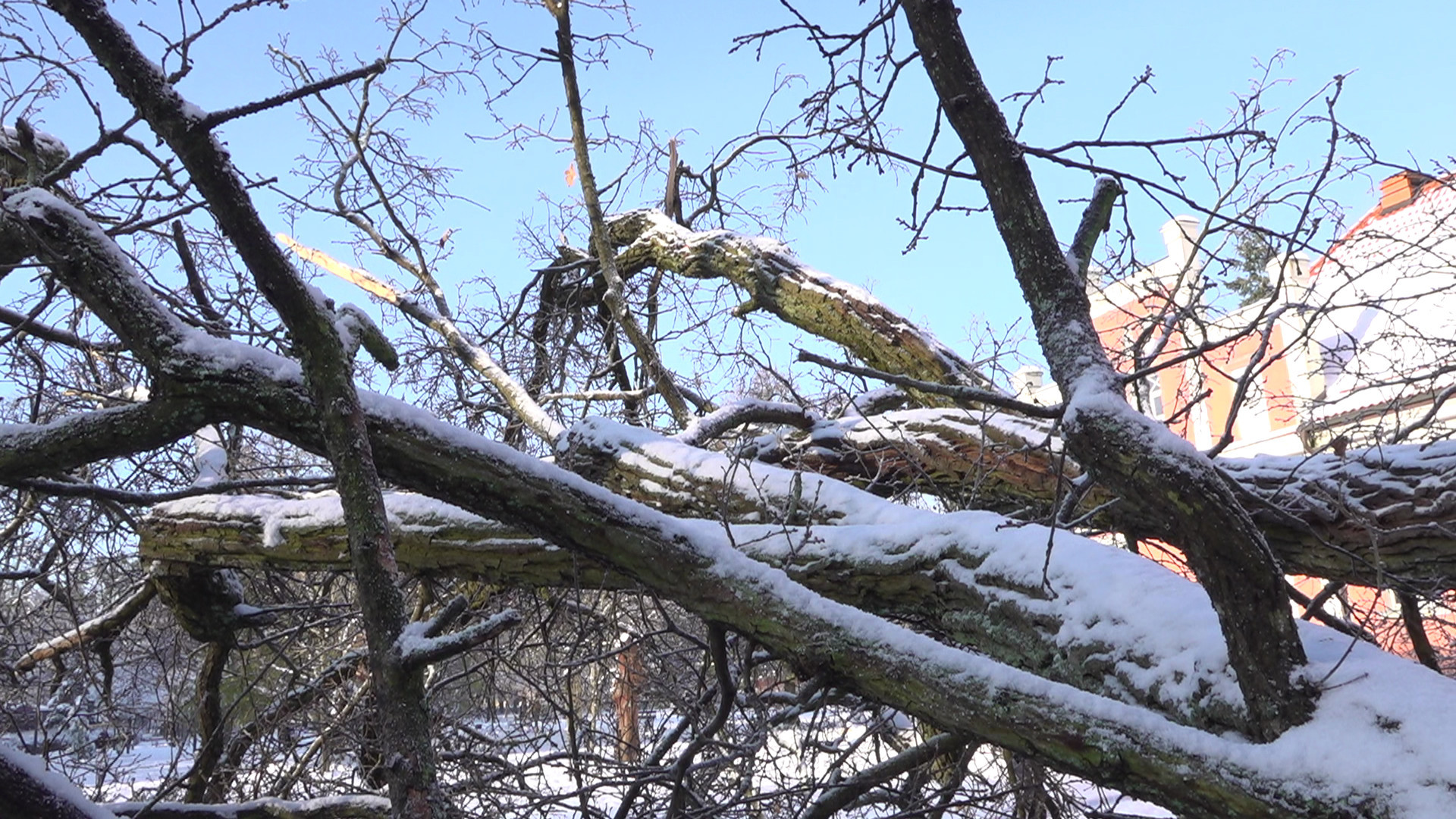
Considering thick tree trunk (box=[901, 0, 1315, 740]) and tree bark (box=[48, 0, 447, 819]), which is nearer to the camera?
tree bark (box=[48, 0, 447, 819])

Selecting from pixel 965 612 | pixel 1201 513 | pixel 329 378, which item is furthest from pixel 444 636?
pixel 965 612

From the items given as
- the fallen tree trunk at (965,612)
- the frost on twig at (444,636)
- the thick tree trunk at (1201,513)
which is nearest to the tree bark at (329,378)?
the frost on twig at (444,636)

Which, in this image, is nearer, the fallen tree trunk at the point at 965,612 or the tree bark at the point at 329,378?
the tree bark at the point at 329,378

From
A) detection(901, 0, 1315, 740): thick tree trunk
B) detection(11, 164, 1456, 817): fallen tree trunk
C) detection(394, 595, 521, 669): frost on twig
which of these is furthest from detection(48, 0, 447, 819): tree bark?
detection(901, 0, 1315, 740): thick tree trunk

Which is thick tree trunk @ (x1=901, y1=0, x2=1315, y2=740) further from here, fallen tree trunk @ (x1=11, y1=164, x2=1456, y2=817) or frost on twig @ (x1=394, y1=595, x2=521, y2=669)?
frost on twig @ (x1=394, y1=595, x2=521, y2=669)

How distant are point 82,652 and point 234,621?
601 mm

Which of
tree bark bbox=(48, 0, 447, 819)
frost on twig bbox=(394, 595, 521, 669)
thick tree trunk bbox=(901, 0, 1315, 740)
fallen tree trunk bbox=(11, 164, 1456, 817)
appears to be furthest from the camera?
thick tree trunk bbox=(901, 0, 1315, 740)

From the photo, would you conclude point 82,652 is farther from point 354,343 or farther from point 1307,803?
point 1307,803

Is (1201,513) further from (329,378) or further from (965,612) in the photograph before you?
(329,378)

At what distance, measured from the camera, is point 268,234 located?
1914mm

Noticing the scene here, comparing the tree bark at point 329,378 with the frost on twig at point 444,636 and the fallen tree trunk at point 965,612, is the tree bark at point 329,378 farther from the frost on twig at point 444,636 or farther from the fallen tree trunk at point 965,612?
the fallen tree trunk at point 965,612

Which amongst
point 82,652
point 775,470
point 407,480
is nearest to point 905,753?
point 775,470

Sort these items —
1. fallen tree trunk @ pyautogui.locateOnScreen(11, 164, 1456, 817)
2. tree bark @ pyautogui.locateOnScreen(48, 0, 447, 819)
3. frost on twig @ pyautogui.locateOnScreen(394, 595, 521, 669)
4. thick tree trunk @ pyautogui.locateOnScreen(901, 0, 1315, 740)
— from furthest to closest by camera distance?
thick tree trunk @ pyautogui.locateOnScreen(901, 0, 1315, 740)
fallen tree trunk @ pyautogui.locateOnScreen(11, 164, 1456, 817)
tree bark @ pyautogui.locateOnScreen(48, 0, 447, 819)
frost on twig @ pyautogui.locateOnScreen(394, 595, 521, 669)

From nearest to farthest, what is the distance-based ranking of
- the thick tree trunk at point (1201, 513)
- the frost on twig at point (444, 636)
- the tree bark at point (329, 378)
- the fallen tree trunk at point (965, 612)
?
the frost on twig at point (444, 636) < the tree bark at point (329, 378) < the fallen tree trunk at point (965, 612) < the thick tree trunk at point (1201, 513)
